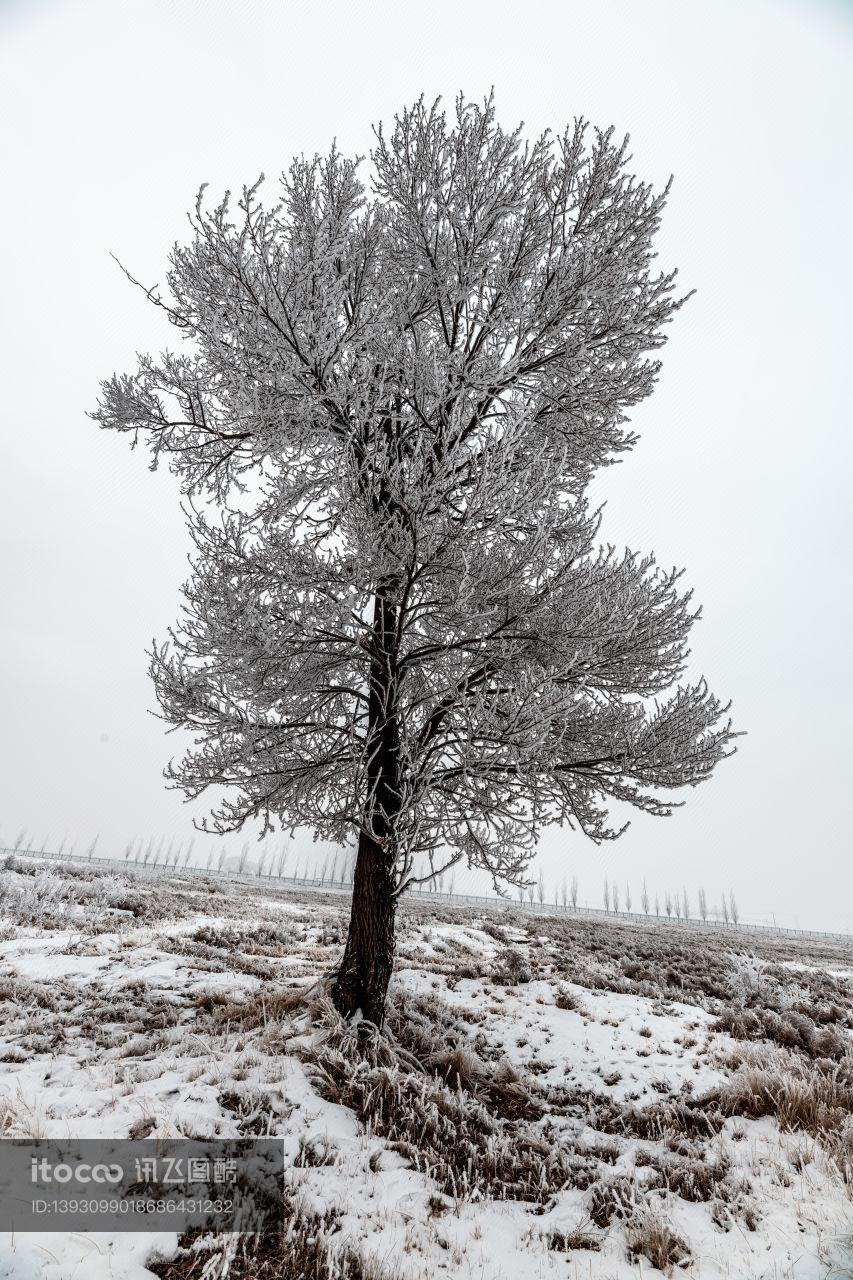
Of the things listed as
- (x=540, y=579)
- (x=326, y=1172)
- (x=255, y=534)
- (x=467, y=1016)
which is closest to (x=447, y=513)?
(x=540, y=579)

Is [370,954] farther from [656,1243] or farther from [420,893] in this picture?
[420,893]

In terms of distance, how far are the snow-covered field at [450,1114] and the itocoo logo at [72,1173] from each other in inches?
10.1

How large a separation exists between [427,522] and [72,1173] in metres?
4.72

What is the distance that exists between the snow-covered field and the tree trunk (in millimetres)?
201

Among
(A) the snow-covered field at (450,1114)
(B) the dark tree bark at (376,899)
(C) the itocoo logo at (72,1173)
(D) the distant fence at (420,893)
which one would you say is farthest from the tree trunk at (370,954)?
(D) the distant fence at (420,893)

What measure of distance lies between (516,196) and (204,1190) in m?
7.49

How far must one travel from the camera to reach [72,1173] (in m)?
3.17

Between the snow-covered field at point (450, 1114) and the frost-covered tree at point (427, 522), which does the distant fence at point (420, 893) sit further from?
the frost-covered tree at point (427, 522)

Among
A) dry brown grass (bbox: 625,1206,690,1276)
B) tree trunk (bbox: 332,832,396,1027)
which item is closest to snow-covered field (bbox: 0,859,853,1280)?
dry brown grass (bbox: 625,1206,690,1276)

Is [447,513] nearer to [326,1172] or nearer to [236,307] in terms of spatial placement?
[236,307]

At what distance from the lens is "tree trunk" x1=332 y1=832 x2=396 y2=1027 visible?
5156 millimetres

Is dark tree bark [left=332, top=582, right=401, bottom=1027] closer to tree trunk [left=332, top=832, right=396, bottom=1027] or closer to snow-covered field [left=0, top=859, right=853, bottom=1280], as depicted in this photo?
tree trunk [left=332, top=832, right=396, bottom=1027]

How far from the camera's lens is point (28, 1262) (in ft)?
8.26

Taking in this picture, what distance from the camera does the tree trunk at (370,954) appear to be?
5.16 m
